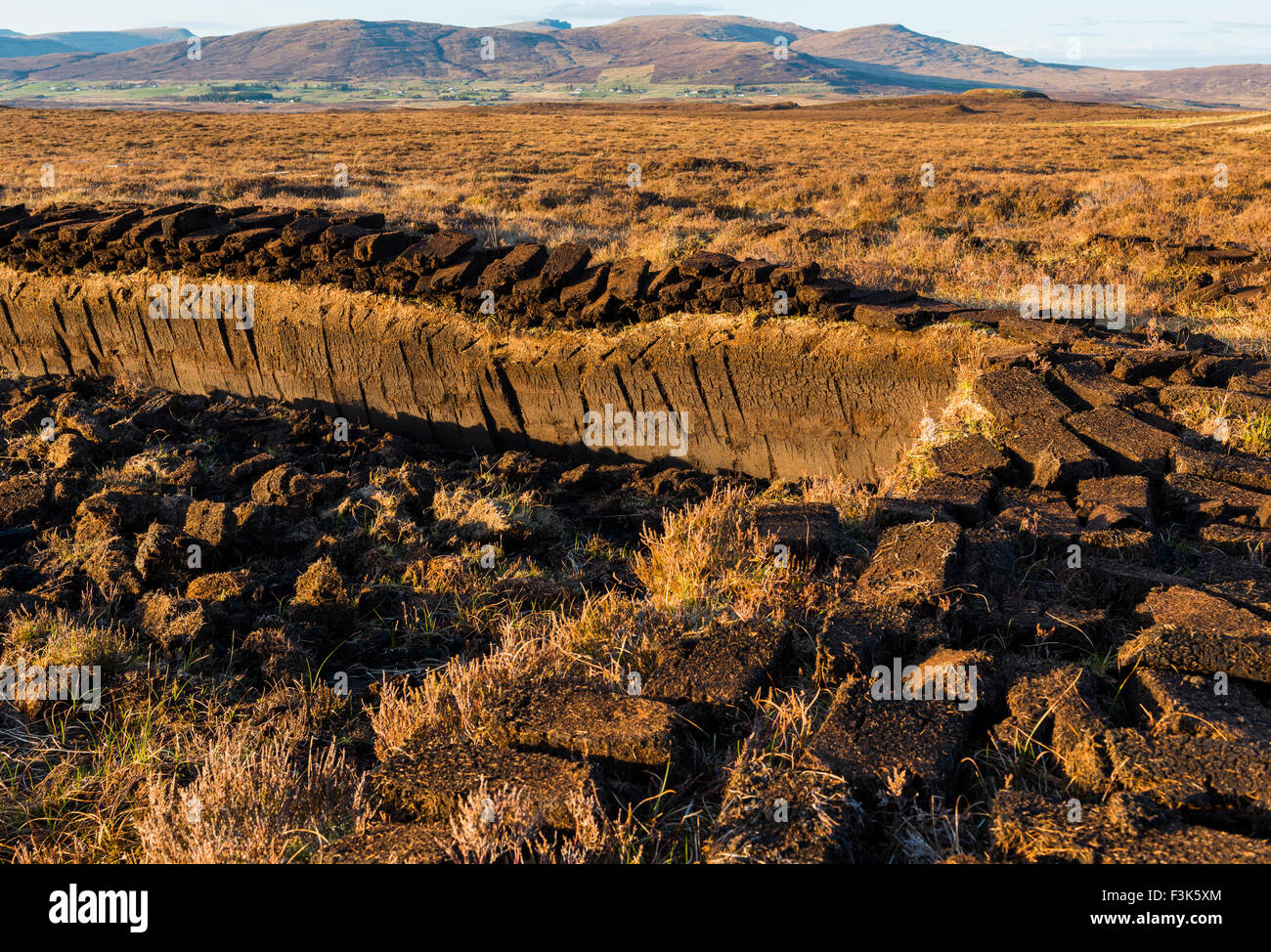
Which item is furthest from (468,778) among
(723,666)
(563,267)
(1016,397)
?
(563,267)

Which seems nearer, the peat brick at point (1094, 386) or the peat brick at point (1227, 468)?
the peat brick at point (1227, 468)

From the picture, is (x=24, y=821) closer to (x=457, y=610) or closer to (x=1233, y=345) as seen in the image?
(x=457, y=610)

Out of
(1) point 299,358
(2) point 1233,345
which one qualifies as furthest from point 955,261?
(1) point 299,358

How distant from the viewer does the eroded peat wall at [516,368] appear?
5.96m

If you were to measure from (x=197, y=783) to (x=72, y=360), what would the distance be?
7.23 m

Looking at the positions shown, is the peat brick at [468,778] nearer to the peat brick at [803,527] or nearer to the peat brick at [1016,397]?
the peat brick at [803,527]

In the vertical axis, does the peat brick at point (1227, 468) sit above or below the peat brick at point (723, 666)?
above

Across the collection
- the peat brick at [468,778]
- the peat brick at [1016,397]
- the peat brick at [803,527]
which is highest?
the peat brick at [1016,397]

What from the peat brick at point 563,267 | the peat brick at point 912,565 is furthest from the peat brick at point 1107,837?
the peat brick at point 563,267

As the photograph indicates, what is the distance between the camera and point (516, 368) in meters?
6.70

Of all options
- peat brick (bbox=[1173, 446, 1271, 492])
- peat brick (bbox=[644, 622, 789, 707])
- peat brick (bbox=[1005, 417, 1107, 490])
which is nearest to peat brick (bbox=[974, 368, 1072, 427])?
peat brick (bbox=[1005, 417, 1107, 490])

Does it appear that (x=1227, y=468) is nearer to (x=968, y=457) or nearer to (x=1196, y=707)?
(x=968, y=457)

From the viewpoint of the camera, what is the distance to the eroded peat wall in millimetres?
5961

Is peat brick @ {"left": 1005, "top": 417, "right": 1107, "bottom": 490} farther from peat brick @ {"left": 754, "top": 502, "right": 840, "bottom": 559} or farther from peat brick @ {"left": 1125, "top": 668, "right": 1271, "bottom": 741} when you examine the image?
peat brick @ {"left": 1125, "top": 668, "right": 1271, "bottom": 741}
